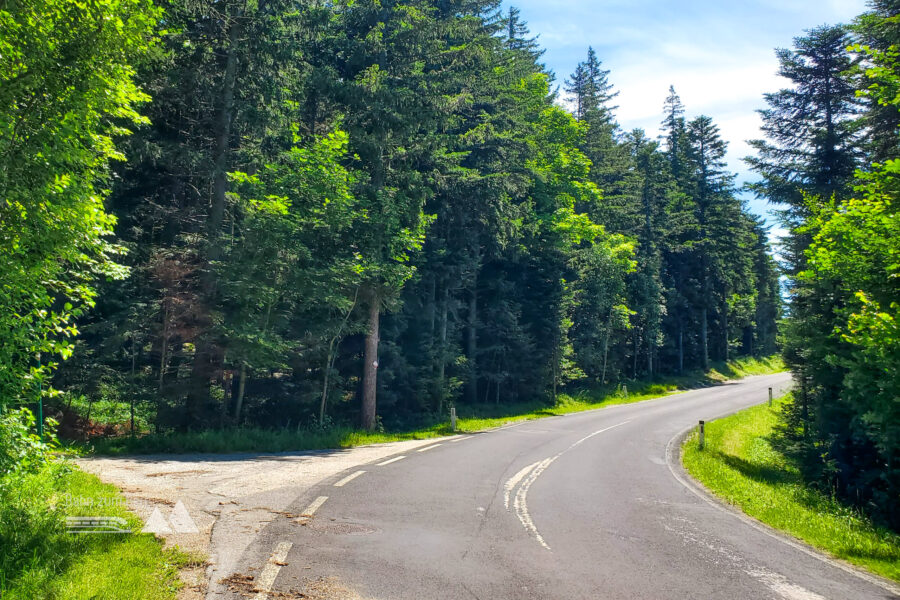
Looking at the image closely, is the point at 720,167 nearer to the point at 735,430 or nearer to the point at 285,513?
the point at 735,430

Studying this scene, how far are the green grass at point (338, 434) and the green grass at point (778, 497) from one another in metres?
8.85

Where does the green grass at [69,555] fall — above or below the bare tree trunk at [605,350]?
below

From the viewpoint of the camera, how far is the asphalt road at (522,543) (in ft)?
19.1

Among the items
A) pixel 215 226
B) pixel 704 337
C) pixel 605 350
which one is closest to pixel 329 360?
pixel 215 226

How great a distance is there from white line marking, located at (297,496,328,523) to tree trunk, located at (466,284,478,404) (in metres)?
21.2

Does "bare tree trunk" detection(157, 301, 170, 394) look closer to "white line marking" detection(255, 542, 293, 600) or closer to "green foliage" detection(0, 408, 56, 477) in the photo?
"green foliage" detection(0, 408, 56, 477)

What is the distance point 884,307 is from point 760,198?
18111mm

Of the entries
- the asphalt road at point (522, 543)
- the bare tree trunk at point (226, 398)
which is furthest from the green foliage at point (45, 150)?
the bare tree trunk at point (226, 398)

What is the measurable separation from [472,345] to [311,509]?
2325 cm

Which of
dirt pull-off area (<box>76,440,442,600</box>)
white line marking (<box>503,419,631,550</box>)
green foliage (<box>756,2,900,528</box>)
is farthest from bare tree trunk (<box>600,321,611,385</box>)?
dirt pull-off area (<box>76,440,442,600</box>)

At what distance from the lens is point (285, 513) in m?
8.26

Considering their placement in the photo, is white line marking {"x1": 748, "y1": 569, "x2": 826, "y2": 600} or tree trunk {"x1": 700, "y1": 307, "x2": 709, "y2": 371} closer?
white line marking {"x1": 748, "y1": 569, "x2": 826, "y2": 600}

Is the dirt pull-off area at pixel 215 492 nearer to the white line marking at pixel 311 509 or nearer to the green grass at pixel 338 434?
the white line marking at pixel 311 509

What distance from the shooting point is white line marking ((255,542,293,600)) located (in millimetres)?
5414
